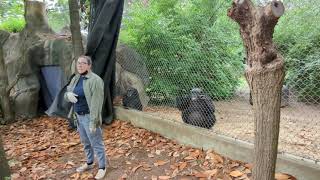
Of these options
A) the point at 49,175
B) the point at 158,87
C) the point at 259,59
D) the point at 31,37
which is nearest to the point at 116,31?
the point at 158,87

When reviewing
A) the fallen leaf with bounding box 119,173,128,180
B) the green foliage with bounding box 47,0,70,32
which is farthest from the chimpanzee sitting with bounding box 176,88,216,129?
the green foliage with bounding box 47,0,70,32

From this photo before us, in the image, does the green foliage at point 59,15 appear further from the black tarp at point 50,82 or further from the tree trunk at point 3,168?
the tree trunk at point 3,168

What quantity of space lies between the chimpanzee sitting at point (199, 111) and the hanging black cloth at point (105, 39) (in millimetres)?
2015

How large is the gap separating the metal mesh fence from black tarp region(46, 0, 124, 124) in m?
0.45

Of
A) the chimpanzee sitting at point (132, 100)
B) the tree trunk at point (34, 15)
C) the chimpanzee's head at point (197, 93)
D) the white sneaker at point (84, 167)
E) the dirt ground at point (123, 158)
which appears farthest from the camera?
the tree trunk at point (34, 15)

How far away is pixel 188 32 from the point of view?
23.2 feet

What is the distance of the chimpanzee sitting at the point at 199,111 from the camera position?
584 centimetres

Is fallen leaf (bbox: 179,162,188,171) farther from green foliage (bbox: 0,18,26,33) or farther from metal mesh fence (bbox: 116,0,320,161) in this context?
green foliage (bbox: 0,18,26,33)

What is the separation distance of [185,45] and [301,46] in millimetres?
2286

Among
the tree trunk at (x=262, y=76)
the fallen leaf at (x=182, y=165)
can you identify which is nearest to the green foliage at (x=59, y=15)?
the fallen leaf at (x=182, y=165)

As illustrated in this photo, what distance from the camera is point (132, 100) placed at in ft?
24.5

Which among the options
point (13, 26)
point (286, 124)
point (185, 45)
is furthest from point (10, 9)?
point (286, 124)

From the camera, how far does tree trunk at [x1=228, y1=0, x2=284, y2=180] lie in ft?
8.17

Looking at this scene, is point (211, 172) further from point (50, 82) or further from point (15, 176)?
point (50, 82)
